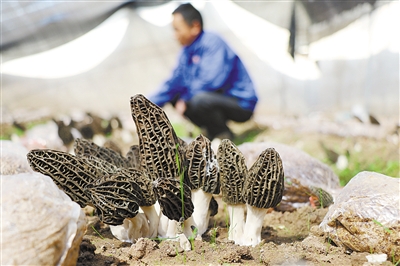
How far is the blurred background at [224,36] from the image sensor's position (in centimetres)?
670

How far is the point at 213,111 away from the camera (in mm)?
6453

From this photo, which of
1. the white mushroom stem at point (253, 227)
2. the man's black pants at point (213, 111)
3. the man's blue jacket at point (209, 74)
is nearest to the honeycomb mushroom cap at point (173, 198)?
the white mushroom stem at point (253, 227)

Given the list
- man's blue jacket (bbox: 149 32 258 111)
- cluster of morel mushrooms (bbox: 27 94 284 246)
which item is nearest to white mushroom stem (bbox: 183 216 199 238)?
cluster of morel mushrooms (bbox: 27 94 284 246)

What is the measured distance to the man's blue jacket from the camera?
21.0 ft

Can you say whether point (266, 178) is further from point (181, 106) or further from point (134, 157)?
point (181, 106)

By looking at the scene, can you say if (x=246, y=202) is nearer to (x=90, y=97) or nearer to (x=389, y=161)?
(x=389, y=161)

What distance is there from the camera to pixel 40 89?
29.9 feet

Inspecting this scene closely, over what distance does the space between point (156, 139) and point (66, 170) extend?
19.0 inches

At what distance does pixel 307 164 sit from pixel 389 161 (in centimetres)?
159

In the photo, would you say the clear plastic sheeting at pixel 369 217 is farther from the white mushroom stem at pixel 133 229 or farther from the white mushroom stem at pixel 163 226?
the white mushroom stem at pixel 133 229

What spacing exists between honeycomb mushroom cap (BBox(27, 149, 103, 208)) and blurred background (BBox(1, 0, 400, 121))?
4773 millimetres

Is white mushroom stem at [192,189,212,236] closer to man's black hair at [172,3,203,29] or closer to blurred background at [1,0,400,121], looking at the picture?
blurred background at [1,0,400,121]

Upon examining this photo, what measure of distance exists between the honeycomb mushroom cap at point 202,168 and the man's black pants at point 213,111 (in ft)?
13.1

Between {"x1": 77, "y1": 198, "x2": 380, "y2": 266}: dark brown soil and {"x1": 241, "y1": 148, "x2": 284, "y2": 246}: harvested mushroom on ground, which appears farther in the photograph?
{"x1": 241, "y1": 148, "x2": 284, "y2": 246}: harvested mushroom on ground
